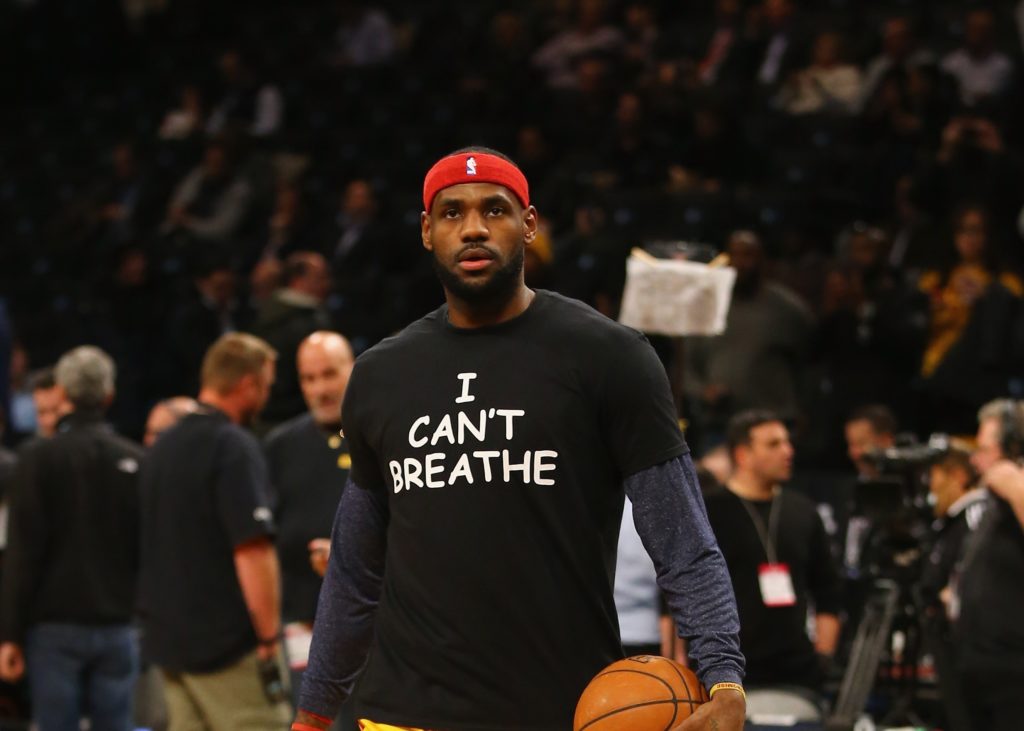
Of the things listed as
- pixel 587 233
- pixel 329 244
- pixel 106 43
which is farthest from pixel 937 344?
pixel 106 43

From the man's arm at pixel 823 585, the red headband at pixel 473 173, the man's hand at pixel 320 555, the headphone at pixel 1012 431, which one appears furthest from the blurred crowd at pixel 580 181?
the red headband at pixel 473 173

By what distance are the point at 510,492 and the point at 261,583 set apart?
2768 mm

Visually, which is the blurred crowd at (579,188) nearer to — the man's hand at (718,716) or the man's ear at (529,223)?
the man's ear at (529,223)

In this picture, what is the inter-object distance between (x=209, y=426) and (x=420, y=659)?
2981 mm

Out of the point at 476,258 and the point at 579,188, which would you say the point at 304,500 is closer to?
the point at 476,258

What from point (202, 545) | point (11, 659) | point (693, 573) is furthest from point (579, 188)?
point (693, 573)

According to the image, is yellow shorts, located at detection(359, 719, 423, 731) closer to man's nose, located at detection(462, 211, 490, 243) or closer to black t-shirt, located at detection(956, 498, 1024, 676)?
man's nose, located at detection(462, 211, 490, 243)

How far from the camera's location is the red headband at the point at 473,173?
321cm

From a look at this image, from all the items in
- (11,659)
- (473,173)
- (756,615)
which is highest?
(473,173)

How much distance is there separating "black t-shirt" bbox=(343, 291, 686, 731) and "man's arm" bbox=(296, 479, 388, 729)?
0.70ft

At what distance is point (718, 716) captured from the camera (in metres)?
2.92

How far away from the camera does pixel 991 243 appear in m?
9.44

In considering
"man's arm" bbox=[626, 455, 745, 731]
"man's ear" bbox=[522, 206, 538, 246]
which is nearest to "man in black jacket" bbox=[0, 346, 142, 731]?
"man's ear" bbox=[522, 206, 538, 246]

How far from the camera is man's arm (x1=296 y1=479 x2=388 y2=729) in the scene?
11.3 ft
